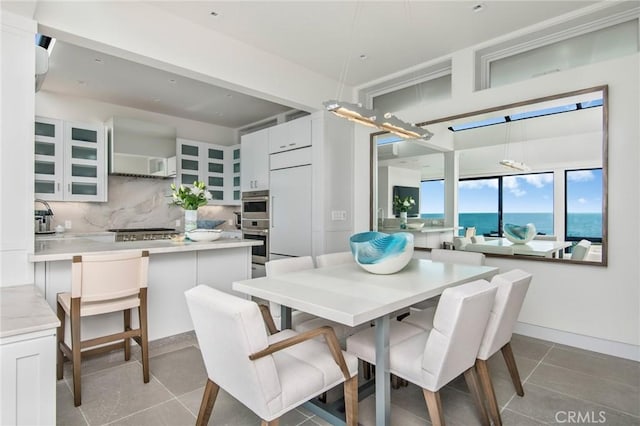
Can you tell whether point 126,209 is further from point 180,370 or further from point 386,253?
point 386,253

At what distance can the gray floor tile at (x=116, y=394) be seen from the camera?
197cm

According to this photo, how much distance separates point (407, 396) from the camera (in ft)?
7.05

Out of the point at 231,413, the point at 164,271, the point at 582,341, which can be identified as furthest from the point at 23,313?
the point at 582,341

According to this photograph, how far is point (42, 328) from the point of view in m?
1.36

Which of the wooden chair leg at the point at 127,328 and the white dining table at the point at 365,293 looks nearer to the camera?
the white dining table at the point at 365,293

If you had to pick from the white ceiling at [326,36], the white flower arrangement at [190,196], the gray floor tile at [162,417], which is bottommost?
the gray floor tile at [162,417]

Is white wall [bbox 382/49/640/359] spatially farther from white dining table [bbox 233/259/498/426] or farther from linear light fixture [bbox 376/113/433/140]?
linear light fixture [bbox 376/113/433/140]

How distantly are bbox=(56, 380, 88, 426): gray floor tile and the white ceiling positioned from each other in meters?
2.46

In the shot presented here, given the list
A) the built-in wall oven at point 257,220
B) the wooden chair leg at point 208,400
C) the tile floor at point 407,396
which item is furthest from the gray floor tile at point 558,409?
the built-in wall oven at point 257,220

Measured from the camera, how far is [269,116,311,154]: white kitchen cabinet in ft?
14.5

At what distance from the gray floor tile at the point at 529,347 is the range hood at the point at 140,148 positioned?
4913 mm

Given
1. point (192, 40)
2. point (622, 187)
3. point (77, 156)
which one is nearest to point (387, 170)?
point (622, 187)

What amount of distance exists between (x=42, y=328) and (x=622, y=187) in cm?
381

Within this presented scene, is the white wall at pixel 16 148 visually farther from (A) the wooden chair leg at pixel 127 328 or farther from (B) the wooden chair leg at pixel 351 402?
(B) the wooden chair leg at pixel 351 402
